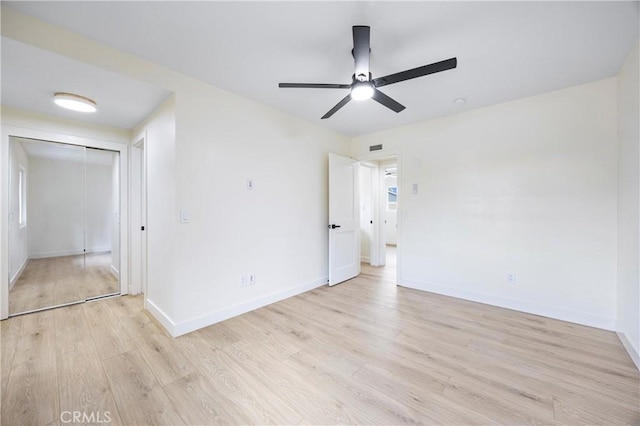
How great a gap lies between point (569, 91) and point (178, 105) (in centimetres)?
416

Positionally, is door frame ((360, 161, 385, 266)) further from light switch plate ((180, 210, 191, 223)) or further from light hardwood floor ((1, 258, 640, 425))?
light switch plate ((180, 210, 191, 223))

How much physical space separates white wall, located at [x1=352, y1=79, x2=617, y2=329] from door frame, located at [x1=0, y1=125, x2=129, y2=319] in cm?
413

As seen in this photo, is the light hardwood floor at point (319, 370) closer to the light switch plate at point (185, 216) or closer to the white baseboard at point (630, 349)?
the white baseboard at point (630, 349)

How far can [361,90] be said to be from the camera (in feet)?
6.48

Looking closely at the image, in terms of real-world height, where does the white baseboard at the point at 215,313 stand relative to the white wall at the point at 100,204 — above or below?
below

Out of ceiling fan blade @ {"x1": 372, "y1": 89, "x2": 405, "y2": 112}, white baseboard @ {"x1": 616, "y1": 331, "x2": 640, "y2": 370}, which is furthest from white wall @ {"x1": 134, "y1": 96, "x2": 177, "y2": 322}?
white baseboard @ {"x1": 616, "y1": 331, "x2": 640, "y2": 370}

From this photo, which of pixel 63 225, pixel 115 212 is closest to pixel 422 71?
pixel 115 212

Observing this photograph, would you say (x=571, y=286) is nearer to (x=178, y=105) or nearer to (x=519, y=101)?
(x=519, y=101)

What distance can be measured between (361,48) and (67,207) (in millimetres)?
4330

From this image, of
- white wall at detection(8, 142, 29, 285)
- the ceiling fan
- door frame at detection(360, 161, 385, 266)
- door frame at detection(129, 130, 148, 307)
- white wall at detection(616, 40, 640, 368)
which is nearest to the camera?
the ceiling fan

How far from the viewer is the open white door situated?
13.1ft

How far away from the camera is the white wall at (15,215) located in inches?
110

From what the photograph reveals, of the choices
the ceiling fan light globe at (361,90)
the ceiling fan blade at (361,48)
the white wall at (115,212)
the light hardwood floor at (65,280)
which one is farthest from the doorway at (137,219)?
the ceiling fan blade at (361,48)

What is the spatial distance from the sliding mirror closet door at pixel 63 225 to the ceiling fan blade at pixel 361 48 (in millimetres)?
3631
